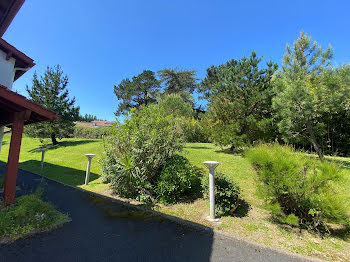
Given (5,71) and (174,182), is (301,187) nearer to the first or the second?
(174,182)

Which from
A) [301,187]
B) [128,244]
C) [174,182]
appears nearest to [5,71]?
[174,182]

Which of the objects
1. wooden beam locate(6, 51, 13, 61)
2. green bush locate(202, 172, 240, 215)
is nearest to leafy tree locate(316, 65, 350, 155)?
green bush locate(202, 172, 240, 215)

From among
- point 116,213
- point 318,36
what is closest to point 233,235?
point 116,213

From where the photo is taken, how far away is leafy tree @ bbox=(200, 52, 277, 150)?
34.2 ft

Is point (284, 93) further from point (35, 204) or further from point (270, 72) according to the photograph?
point (35, 204)

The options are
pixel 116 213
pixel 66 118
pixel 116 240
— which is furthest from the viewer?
pixel 66 118

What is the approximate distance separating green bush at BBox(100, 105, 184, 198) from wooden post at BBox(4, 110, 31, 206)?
2467 mm

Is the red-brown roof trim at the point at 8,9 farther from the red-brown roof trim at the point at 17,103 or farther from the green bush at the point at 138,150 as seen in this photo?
the green bush at the point at 138,150

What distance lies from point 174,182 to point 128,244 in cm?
238

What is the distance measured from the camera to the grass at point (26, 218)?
312cm

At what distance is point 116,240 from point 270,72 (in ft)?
38.1

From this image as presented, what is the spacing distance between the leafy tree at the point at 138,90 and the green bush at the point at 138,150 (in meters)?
26.1

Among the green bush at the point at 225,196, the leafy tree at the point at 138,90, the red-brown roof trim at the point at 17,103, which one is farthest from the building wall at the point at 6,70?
the leafy tree at the point at 138,90

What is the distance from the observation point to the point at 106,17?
877 centimetres
